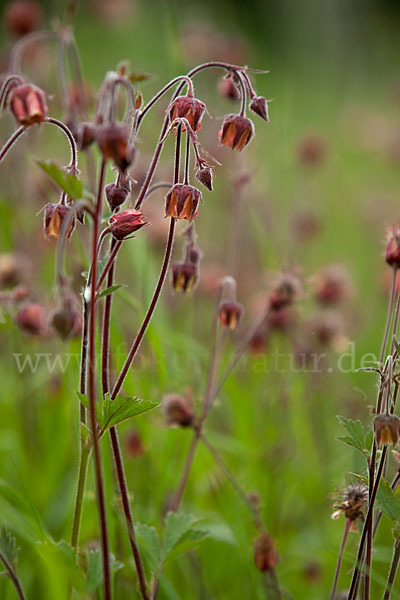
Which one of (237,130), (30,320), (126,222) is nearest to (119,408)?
(126,222)

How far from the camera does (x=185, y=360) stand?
265 centimetres

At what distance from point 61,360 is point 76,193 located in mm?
1273

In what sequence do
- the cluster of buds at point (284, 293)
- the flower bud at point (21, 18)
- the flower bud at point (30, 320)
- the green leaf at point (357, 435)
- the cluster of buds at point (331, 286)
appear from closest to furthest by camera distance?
the green leaf at point (357, 435) < the flower bud at point (30, 320) < the cluster of buds at point (284, 293) < the cluster of buds at point (331, 286) < the flower bud at point (21, 18)

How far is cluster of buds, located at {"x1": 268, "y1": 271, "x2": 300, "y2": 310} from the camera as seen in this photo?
6.37ft

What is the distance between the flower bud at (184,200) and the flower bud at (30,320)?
760 millimetres

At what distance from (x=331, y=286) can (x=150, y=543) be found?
4.96ft

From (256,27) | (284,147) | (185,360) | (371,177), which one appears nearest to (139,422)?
(185,360)

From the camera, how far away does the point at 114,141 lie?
91 centimetres

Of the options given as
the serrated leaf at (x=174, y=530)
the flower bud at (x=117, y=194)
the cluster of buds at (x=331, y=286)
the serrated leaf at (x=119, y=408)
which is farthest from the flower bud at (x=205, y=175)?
the cluster of buds at (x=331, y=286)

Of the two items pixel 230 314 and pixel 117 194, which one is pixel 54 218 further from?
pixel 230 314

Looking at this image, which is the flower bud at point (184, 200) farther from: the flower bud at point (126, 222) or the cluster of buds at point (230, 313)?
the cluster of buds at point (230, 313)

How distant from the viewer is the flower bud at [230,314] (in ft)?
5.56

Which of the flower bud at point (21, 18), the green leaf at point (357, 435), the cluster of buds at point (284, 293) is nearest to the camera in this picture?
the green leaf at point (357, 435)

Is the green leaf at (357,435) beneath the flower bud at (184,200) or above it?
beneath
